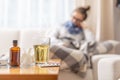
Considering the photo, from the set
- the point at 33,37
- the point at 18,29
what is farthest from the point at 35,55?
the point at 18,29

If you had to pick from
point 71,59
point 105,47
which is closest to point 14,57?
point 71,59

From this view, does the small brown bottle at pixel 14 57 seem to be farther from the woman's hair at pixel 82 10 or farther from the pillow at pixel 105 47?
the woman's hair at pixel 82 10

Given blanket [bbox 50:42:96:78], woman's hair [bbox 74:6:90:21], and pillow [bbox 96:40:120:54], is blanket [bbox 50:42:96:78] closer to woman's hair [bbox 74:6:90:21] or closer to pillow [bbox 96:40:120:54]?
pillow [bbox 96:40:120:54]

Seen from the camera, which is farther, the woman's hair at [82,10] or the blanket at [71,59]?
the woman's hair at [82,10]

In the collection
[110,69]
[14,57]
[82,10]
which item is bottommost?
[110,69]

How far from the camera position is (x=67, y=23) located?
2.98 metres

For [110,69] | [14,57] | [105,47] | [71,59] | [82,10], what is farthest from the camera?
[82,10]

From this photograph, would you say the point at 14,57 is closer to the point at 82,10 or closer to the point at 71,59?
the point at 71,59

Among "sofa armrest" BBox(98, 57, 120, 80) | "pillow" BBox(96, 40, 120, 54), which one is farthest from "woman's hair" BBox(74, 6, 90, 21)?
"sofa armrest" BBox(98, 57, 120, 80)

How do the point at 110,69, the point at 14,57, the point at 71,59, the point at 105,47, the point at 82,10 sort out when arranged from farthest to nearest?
the point at 82,10, the point at 105,47, the point at 71,59, the point at 110,69, the point at 14,57

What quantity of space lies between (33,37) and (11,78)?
1714mm

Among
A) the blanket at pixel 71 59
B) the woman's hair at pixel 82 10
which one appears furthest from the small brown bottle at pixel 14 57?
the woman's hair at pixel 82 10

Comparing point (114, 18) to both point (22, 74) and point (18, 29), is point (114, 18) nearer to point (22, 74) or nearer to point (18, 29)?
point (18, 29)

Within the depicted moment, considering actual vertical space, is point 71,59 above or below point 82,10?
below
